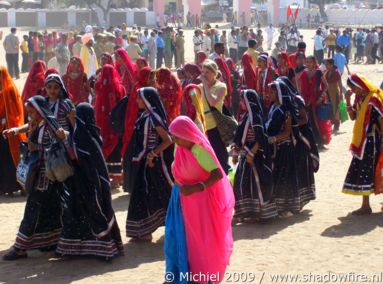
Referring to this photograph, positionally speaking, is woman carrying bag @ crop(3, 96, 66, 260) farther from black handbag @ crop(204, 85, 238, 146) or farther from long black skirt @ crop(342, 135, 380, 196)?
long black skirt @ crop(342, 135, 380, 196)

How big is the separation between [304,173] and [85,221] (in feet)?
A: 9.36

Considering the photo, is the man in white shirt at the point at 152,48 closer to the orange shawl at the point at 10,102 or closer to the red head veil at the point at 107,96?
the red head veil at the point at 107,96

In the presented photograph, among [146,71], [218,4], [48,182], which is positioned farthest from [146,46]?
[218,4]

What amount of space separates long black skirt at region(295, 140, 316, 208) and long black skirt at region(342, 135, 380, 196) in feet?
1.50

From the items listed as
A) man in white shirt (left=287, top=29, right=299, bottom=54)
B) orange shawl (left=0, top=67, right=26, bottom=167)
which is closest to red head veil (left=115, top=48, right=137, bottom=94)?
orange shawl (left=0, top=67, right=26, bottom=167)

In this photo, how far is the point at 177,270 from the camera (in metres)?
5.65

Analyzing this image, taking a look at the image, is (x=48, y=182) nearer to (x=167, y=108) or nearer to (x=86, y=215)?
(x=86, y=215)

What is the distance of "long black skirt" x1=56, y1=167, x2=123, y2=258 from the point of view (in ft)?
22.1

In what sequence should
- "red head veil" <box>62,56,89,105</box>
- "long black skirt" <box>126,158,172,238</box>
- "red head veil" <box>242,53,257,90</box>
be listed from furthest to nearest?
"red head veil" <box>242,53,257,90</box> < "red head veil" <box>62,56,89,105</box> < "long black skirt" <box>126,158,172,238</box>

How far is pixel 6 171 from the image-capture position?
9773mm

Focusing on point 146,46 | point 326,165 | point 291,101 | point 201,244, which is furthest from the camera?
point 146,46

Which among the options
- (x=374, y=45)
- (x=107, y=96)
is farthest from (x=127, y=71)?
(x=374, y=45)

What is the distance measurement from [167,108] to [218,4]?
62028mm

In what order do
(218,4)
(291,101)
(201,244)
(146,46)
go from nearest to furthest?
(201,244)
(291,101)
(146,46)
(218,4)
